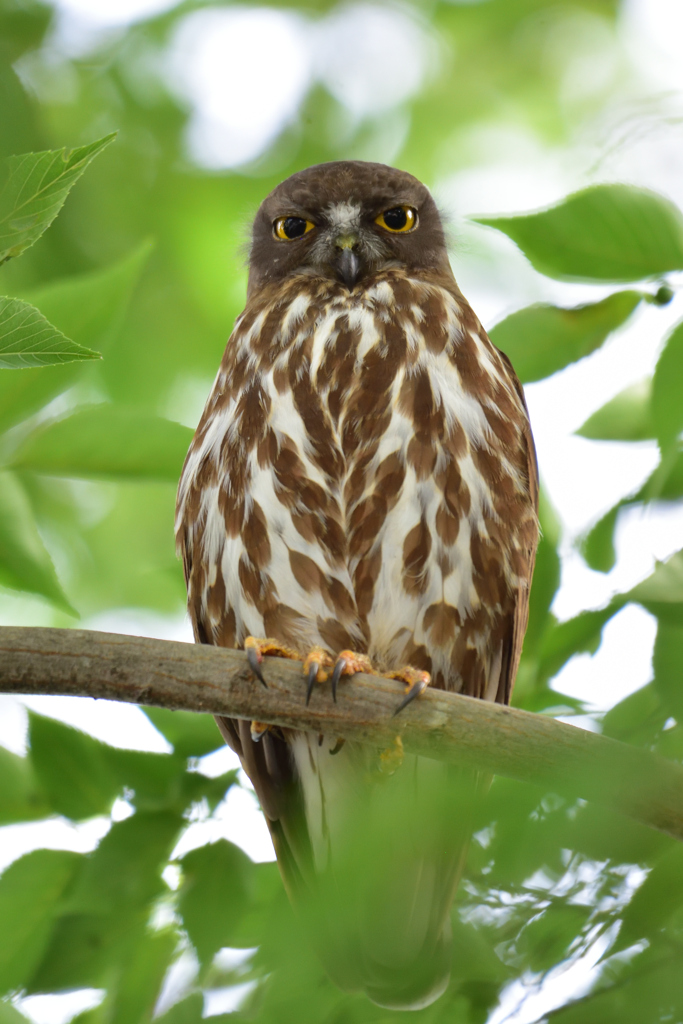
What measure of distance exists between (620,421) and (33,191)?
147 centimetres

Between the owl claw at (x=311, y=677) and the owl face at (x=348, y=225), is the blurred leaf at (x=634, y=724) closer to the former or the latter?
the owl claw at (x=311, y=677)

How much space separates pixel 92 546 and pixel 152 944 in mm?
3595

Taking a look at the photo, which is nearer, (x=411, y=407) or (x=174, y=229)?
(x=411, y=407)

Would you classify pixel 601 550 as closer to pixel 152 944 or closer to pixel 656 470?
pixel 656 470

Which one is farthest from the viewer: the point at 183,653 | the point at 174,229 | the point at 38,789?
the point at 174,229

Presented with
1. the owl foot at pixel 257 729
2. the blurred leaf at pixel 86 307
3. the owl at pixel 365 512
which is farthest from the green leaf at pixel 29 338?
the owl foot at pixel 257 729

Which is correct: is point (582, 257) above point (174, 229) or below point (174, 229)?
below

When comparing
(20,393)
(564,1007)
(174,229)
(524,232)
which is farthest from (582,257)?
(174,229)

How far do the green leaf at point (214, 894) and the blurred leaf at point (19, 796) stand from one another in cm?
38

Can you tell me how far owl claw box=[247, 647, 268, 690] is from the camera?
6.79 feet

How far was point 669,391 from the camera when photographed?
186 cm

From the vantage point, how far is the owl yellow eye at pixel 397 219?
12.0 ft

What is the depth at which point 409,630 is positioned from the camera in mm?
2988

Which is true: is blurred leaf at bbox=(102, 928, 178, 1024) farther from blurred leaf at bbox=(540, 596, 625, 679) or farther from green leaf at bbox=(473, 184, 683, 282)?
green leaf at bbox=(473, 184, 683, 282)
